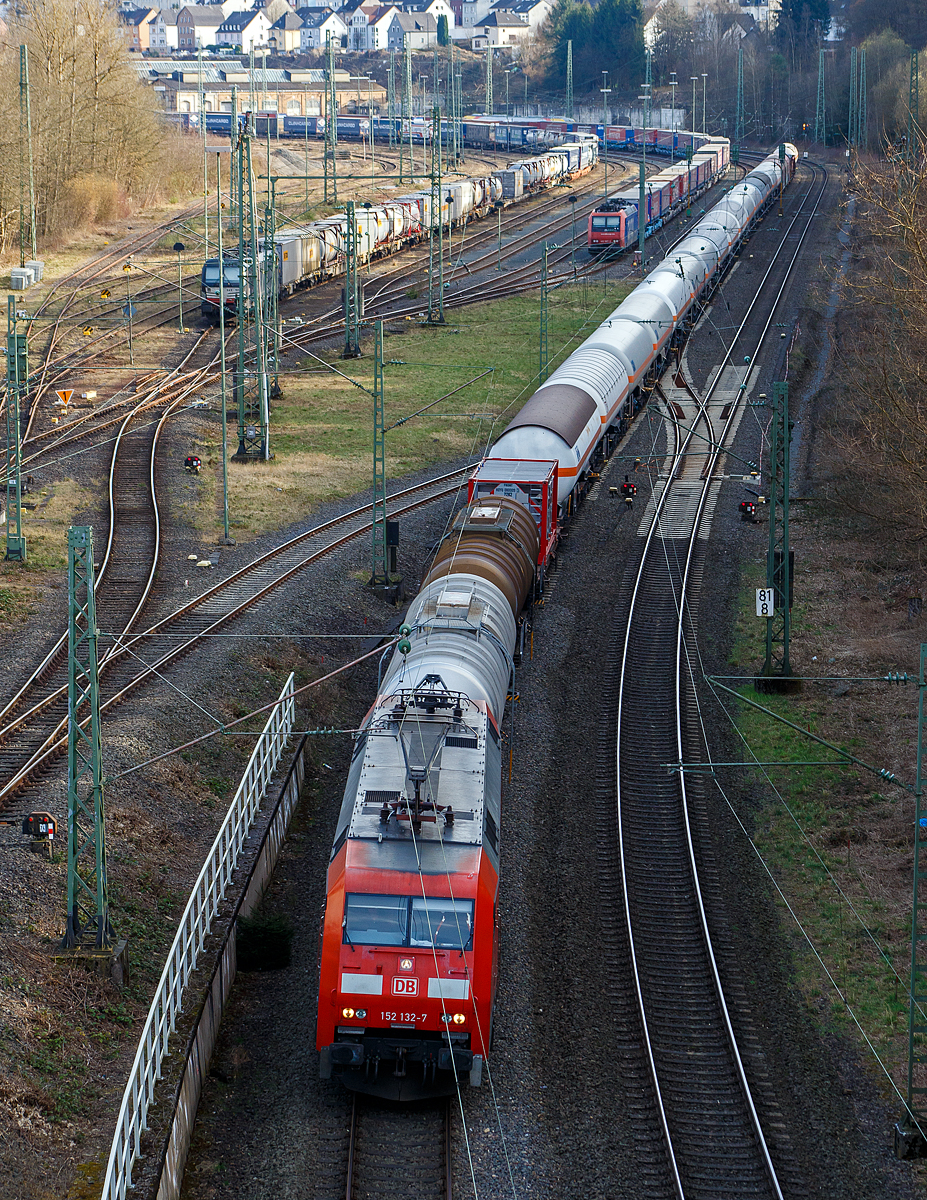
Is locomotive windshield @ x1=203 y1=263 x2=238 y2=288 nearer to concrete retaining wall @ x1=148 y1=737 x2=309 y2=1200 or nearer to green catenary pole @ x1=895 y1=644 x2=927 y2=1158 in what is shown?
concrete retaining wall @ x1=148 y1=737 x2=309 y2=1200

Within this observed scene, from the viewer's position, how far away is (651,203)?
8400 cm

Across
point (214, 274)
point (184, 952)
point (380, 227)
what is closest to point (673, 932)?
point (184, 952)

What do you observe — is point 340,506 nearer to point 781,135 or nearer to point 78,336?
point 78,336

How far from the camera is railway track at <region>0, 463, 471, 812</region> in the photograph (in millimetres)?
24625

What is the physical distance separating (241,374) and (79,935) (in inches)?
1089

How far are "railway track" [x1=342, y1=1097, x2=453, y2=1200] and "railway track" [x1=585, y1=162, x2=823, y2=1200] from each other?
2565 millimetres

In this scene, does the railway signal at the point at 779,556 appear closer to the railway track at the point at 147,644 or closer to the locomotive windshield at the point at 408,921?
the railway track at the point at 147,644

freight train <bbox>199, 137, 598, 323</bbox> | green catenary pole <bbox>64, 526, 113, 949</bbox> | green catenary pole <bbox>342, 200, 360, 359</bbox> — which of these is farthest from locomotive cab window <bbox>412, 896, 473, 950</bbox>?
green catenary pole <bbox>342, 200, 360, 359</bbox>

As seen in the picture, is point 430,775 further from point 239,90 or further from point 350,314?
point 239,90

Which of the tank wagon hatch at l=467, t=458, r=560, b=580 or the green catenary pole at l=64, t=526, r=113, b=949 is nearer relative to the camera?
the green catenary pole at l=64, t=526, r=113, b=949

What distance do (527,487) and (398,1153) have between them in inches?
788

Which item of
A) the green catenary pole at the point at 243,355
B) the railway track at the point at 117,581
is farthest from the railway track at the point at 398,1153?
the green catenary pole at the point at 243,355

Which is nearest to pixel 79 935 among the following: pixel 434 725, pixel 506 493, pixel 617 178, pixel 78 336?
pixel 434 725

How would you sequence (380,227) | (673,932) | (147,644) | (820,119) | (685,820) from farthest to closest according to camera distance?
(820,119) → (380,227) → (147,644) → (685,820) → (673,932)
